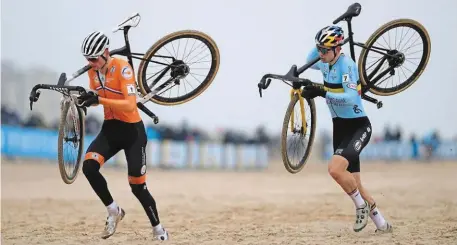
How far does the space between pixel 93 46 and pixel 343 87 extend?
11.2 ft

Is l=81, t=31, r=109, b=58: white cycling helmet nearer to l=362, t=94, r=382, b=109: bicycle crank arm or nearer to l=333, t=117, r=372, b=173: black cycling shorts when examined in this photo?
l=333, t=117, r=372, b=173: black cycling shorts

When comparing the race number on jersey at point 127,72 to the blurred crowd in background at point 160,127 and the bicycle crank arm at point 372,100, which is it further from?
the blurred crowd in background at point 160,127

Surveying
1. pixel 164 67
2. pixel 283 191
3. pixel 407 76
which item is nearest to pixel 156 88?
pixel 164 67

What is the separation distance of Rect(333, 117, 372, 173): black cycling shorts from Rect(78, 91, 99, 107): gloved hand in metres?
3.44

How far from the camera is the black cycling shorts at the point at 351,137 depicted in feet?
35.2

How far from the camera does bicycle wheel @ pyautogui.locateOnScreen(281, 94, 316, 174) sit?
11.2 meters

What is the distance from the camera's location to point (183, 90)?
38.2 feet

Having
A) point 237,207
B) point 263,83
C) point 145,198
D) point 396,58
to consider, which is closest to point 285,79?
point 263,83

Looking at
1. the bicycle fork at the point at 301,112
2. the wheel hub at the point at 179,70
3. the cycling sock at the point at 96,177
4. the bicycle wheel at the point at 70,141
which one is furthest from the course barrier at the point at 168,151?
the cycling sock at the point at 96,177

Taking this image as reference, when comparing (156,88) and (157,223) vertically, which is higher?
(156,88)

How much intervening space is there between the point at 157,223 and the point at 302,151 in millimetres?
2528

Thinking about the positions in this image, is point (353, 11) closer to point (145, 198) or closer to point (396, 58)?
point (396, 58)

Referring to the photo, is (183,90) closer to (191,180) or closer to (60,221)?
(60,221)

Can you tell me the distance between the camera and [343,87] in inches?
418
